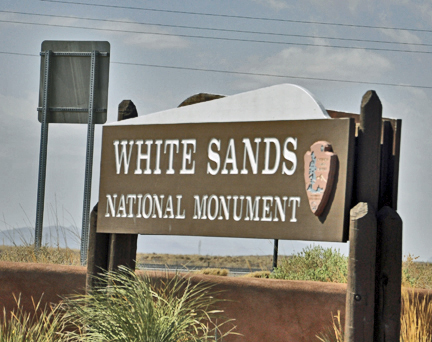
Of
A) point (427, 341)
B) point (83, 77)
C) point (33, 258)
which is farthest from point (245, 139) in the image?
point (83, 77)

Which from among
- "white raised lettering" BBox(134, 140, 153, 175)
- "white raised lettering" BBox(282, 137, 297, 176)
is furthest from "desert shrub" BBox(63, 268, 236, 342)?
"white raised lettering" BBox(282, 137, 297, 176)

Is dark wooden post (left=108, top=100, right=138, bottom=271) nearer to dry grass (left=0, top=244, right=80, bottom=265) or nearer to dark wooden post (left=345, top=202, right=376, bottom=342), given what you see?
dark wooden post (left=345, top=202, right=376, bottom=342)

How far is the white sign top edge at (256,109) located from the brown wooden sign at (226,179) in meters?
0.07

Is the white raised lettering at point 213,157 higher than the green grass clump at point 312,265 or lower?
higher

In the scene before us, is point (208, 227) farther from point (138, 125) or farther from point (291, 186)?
point (138, 125)

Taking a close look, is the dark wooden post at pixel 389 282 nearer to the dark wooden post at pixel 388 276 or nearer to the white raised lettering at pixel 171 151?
the dark wooden post at pixel 388 276

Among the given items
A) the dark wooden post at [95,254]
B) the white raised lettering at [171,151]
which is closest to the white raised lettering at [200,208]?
the white raised lettering at [171,151]

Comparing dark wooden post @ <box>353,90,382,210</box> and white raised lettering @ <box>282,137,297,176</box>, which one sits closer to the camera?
dark wooden post @ <box>353,90,382,210</box>

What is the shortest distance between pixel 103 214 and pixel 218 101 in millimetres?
1594

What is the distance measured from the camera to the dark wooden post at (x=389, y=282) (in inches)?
198

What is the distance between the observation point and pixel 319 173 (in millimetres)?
5219

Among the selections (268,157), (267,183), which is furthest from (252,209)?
(268,157)

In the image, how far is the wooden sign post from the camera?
5055 mm

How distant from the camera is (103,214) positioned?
635 cm
